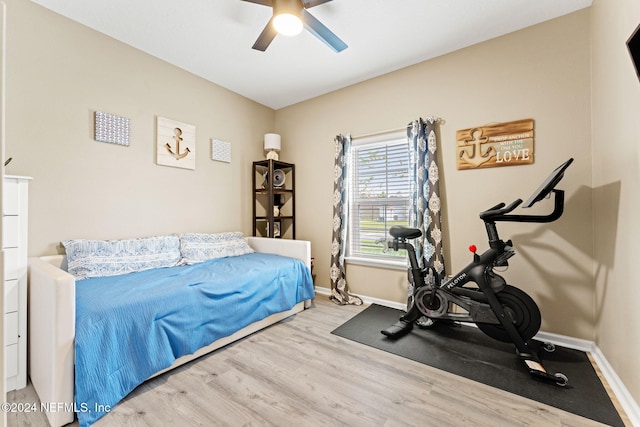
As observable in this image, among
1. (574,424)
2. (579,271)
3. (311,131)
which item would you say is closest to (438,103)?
(311,131)

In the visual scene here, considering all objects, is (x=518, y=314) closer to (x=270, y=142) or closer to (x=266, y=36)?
(x=266, y=36)

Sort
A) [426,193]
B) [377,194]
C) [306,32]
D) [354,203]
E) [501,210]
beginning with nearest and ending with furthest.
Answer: [501,210]
[306,32]
[426,193]
[377,194]
[354,203]

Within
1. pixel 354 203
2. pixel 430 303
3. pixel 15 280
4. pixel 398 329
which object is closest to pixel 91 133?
pixel 15 280

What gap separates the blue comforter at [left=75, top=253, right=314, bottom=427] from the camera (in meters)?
1.47

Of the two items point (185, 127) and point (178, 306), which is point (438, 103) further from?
point (178, 306)

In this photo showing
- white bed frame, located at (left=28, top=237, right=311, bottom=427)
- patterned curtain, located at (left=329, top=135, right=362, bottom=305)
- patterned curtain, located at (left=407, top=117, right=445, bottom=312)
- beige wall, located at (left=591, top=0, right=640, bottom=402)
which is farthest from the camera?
patterned curtain, located at (left=329, top=135, right=362, bottom=305)

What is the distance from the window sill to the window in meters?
0.05

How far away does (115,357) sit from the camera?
156 centimetres

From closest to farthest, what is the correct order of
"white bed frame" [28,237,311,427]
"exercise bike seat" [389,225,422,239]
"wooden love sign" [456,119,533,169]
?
"white bed frame" [28,237,311,427], "wooden love sign" [456,119,533,169], "exercise bike seat" [389,225,422,239]

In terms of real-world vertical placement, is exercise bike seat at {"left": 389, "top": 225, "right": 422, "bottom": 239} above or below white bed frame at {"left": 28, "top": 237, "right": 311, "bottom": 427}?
above

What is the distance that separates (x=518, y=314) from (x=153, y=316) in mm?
2597

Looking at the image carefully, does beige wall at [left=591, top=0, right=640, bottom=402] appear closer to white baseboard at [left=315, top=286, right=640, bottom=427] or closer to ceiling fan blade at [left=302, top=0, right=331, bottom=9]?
white baseboard at [left=315, top=286, right=640, bottom=427]

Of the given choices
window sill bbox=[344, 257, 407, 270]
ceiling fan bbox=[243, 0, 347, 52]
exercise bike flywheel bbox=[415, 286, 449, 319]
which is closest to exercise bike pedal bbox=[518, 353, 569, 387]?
exercise bike flywheel bbox=[415, 286, 449, 319]

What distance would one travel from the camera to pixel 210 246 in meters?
3.09
